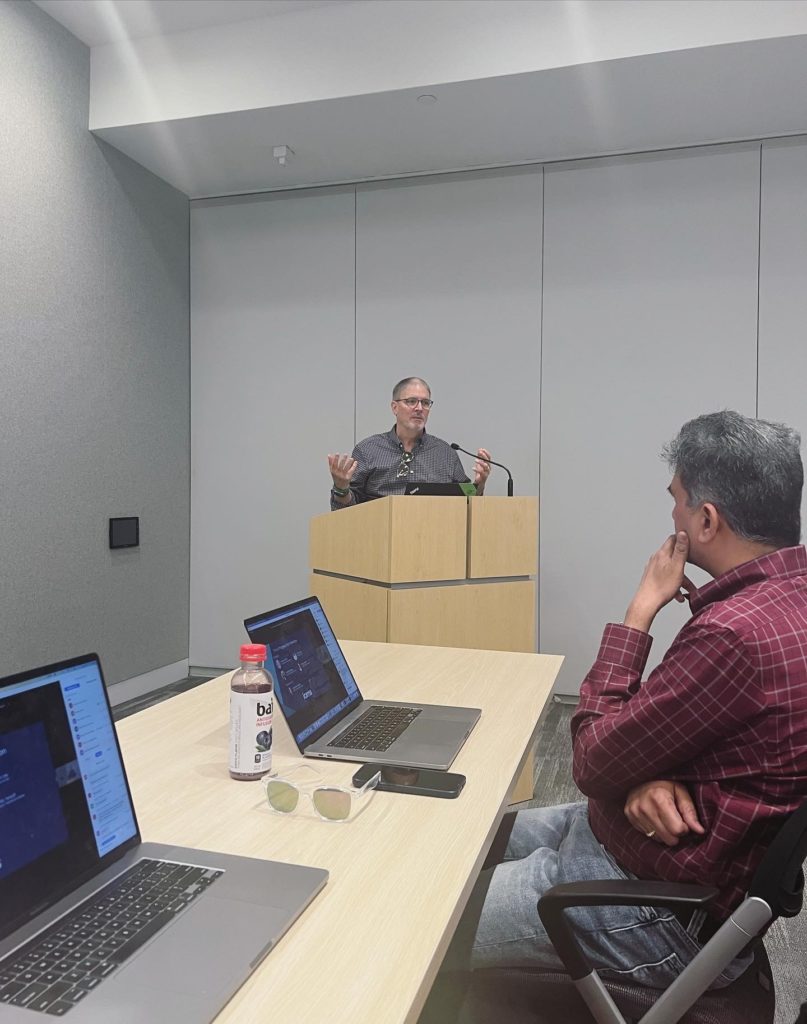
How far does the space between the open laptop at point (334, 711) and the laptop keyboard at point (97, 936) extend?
0.46 metres

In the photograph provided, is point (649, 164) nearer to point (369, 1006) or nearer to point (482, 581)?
point (482, 581)

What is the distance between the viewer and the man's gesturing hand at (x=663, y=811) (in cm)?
119

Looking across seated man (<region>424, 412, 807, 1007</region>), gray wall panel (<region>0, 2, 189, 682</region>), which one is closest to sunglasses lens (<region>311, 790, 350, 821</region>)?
seated man (<region>424, 412, 807, 1007</region>)

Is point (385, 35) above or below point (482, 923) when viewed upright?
above

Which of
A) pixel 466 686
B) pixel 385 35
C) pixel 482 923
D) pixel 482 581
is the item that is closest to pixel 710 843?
pixel 482 923

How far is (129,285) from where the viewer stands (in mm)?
4770

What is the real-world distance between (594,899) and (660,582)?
2.08 ft

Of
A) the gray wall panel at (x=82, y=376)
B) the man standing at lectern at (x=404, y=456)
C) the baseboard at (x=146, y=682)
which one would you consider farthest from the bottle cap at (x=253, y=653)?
the baseboard at (x=146, y=682)

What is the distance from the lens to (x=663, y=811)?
120 centimetres

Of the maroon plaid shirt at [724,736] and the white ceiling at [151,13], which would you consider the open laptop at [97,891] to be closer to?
the maroon plaid shirt at [724,736]

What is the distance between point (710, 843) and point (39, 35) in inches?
182

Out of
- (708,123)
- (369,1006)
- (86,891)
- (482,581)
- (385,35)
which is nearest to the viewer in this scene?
(369,1006)

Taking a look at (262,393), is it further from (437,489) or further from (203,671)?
(437,489)

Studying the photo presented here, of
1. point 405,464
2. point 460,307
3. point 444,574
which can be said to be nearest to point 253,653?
point 444,574
